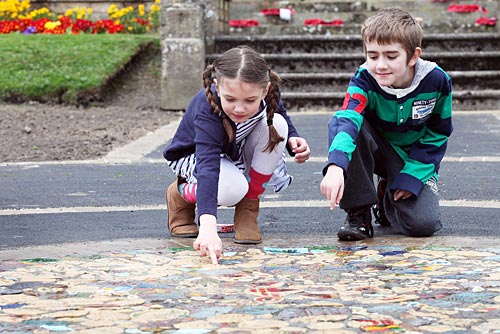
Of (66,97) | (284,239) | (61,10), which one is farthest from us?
(61,10)

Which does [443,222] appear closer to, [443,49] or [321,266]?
[321,266]

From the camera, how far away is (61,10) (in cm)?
1678

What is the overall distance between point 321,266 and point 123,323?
1.11 meters

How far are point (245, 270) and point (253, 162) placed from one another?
0.83 meters

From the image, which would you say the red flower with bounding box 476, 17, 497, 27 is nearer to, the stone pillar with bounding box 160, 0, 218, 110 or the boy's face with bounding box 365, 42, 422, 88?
the stone pillar with bounding box 160, 0, 218, 110

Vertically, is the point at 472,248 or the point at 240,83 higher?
the point at 240,83

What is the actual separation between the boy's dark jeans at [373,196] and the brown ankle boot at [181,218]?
0.72 m

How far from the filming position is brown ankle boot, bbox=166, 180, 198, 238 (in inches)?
190

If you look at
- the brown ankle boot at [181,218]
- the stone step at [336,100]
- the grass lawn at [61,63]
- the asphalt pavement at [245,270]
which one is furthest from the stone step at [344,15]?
the brown ankle boot at [181,218]

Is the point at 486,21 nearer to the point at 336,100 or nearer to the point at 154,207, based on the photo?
the point at 336,100

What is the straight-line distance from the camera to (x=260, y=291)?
3.56m

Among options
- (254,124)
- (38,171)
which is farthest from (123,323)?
(38,171)

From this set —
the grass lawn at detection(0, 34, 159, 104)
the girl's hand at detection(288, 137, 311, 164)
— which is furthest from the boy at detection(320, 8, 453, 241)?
the grass lawn at detection(0, 34, 159, 104)

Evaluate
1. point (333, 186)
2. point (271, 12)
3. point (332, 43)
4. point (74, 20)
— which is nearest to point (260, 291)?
point (333, 186)
